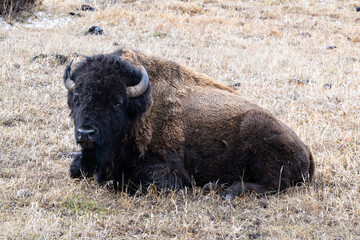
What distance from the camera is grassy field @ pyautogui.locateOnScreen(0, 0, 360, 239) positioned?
443 cm

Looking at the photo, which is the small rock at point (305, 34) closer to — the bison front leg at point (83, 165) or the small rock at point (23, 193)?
the bison front leg at point (83, 165)

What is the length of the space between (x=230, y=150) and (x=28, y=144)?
276 cm

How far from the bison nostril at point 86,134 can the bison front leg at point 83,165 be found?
14.1 inches

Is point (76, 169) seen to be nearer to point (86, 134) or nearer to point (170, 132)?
point (86, 134)

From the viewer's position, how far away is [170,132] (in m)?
5.59

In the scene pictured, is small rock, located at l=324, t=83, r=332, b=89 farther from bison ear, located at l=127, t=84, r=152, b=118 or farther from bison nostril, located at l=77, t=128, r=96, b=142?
bison nostril, located at l=77, t=128, r=96, b=142

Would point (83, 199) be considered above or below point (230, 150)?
below

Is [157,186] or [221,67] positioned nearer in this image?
[157,186]

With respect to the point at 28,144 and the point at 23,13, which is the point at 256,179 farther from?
the point at 23,13

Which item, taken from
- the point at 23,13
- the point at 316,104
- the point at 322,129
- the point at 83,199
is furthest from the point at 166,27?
the point at 83,199

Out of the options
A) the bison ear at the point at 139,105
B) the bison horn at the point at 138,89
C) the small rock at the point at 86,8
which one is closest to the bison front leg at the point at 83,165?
the bison ear at the point at 139,105

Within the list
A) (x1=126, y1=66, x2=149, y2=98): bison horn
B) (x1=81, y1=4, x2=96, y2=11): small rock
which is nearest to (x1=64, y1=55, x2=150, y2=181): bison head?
(x1=126, y1=66, x2=149, y2=98): bison horn

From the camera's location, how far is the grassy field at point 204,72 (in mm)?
4426

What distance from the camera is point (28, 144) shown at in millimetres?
6344
